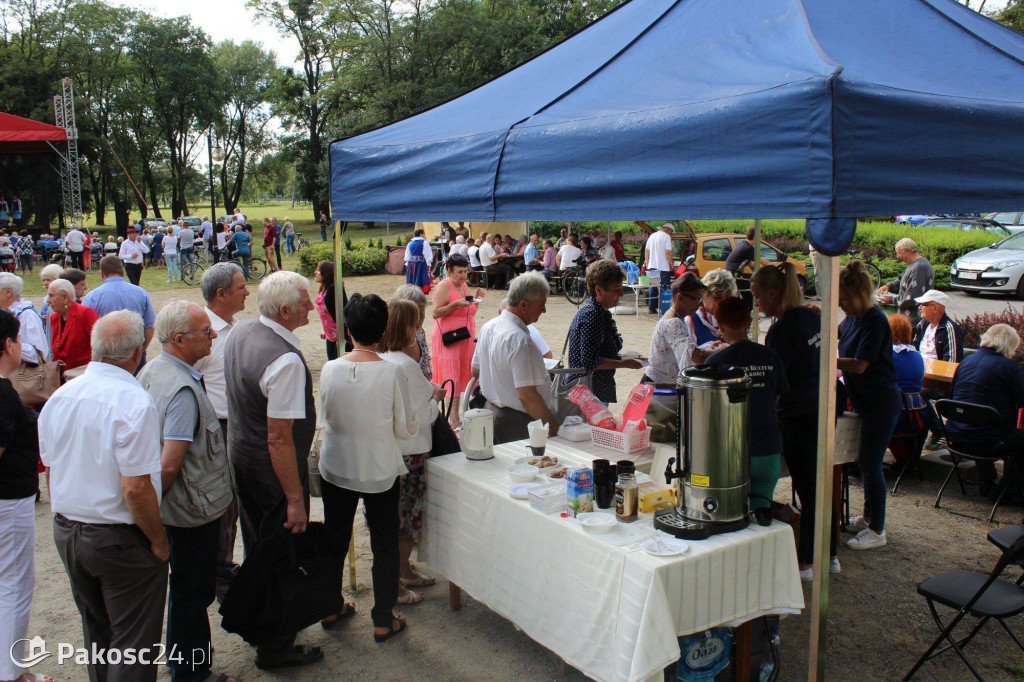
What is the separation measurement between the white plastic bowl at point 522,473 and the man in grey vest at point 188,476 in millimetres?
1154

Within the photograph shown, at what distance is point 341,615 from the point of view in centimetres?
373

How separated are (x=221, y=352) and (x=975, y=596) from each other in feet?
11.6

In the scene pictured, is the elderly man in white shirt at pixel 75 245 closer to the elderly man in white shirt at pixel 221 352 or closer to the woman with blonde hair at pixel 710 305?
the elderly man in white shirt at pixel 221 352

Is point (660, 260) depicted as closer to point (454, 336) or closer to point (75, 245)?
point (454, 336)

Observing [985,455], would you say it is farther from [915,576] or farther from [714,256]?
[714,256]

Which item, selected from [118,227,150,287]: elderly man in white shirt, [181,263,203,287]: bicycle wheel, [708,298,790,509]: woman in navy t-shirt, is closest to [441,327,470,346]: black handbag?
[708,298,790,509]: woman in navy t-shirt

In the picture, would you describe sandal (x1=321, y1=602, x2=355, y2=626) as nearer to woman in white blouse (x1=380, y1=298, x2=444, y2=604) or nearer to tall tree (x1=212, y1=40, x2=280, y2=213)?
woman in white blouse (x1=380, y1=298, x2=444, y2=604)

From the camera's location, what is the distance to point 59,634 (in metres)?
3.65

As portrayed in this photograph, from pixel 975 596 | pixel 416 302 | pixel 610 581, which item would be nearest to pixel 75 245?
pixel 416 302

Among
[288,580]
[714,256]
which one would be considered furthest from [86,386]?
[714,256]

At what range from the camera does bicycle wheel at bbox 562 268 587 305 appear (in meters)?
15.3

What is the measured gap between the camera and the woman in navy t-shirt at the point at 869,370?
13.2ft

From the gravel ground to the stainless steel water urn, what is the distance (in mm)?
936

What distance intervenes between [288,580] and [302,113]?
143 feet
